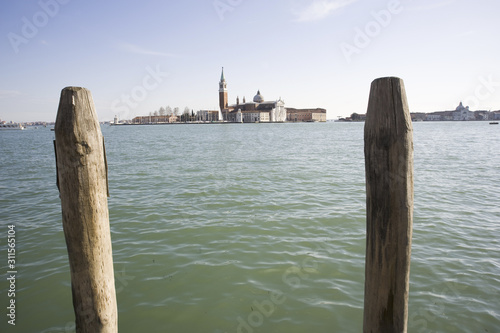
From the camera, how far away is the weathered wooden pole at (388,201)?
6.35 feet

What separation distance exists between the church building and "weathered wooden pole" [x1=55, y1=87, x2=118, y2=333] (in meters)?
136

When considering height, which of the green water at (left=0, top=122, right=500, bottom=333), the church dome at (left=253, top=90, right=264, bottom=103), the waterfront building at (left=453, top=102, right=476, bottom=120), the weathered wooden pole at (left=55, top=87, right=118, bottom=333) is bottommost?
the green water at (left=0, top=122, right=500, bottom=333)

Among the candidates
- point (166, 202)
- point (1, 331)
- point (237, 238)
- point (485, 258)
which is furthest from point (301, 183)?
point (1, 331)

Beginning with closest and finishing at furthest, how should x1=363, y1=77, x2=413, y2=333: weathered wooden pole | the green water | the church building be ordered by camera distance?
x1=363, y1=77, x2=413, y2=333: weathered wooden pole < the green water < the church building

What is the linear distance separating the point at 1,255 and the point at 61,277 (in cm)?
159

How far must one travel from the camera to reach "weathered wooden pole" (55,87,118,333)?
203 centimetres

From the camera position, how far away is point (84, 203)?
2076 mm

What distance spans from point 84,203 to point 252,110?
143968mm

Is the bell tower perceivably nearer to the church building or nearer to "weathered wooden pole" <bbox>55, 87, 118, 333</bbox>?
the church building

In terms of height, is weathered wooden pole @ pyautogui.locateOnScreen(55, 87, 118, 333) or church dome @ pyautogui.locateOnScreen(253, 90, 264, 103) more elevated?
church dome @ pyautogui.locateOnScreen(253, 90, 264, 103)

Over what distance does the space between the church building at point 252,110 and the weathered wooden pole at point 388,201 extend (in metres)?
136

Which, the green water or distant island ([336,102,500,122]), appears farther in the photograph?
distant island ([336,102,500,122])

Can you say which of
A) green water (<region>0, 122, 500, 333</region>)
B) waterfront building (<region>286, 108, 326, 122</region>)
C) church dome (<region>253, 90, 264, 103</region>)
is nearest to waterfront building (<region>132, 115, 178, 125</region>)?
church dome (<region>253, 90, 264, 103</region>)

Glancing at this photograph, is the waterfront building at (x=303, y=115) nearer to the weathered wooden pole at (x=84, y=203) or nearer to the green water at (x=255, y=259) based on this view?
the green water at (x=255, y=259)
